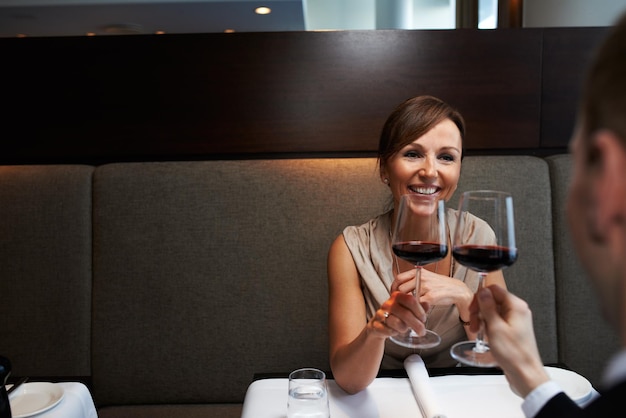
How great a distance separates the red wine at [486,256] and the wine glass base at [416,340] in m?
0.25

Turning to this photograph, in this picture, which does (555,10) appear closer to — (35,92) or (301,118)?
(301,118)

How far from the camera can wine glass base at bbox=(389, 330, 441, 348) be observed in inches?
46.1

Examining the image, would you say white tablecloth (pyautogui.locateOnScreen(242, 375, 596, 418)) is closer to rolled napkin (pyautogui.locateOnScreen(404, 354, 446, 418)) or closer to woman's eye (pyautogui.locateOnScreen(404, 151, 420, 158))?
rolled napkin (pyautogui.locateOnScreen(404, 354, 446, 418))

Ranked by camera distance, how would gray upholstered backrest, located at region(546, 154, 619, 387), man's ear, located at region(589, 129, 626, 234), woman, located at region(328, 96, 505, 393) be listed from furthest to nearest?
gray upholstered backrest, located at region(546, 154, 619, 387), woman, located at region(328, 96, 505, 393), man's ear, located at region(589, 129, 626, 234)

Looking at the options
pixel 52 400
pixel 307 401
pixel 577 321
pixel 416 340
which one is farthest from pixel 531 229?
pixel 52 400

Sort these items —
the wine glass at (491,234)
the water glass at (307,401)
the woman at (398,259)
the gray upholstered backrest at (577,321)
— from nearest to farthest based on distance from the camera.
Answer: the wine glass at (491,234)
the water glass at (307,401)
the woman at (398,259)
the gray upholstered backrest at (577,321)

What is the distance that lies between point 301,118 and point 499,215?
139cm

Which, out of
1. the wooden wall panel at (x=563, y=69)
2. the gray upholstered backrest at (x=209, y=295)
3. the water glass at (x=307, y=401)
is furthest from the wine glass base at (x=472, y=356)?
the wooden wall panel at (x=563, y=69)

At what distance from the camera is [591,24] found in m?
2.60

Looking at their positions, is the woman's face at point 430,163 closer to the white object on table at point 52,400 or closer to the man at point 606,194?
the white object on table at point 52,400

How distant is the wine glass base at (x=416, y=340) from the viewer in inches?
46.1

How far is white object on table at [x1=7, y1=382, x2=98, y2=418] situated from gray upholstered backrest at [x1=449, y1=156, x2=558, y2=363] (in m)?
1.38

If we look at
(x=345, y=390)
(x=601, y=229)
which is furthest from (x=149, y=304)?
(x=601, y=229)

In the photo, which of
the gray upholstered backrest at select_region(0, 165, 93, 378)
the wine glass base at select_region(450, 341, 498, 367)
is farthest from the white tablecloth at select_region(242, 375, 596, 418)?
the gray upholstered backrest at select_region(0, 165, 93, 378)
